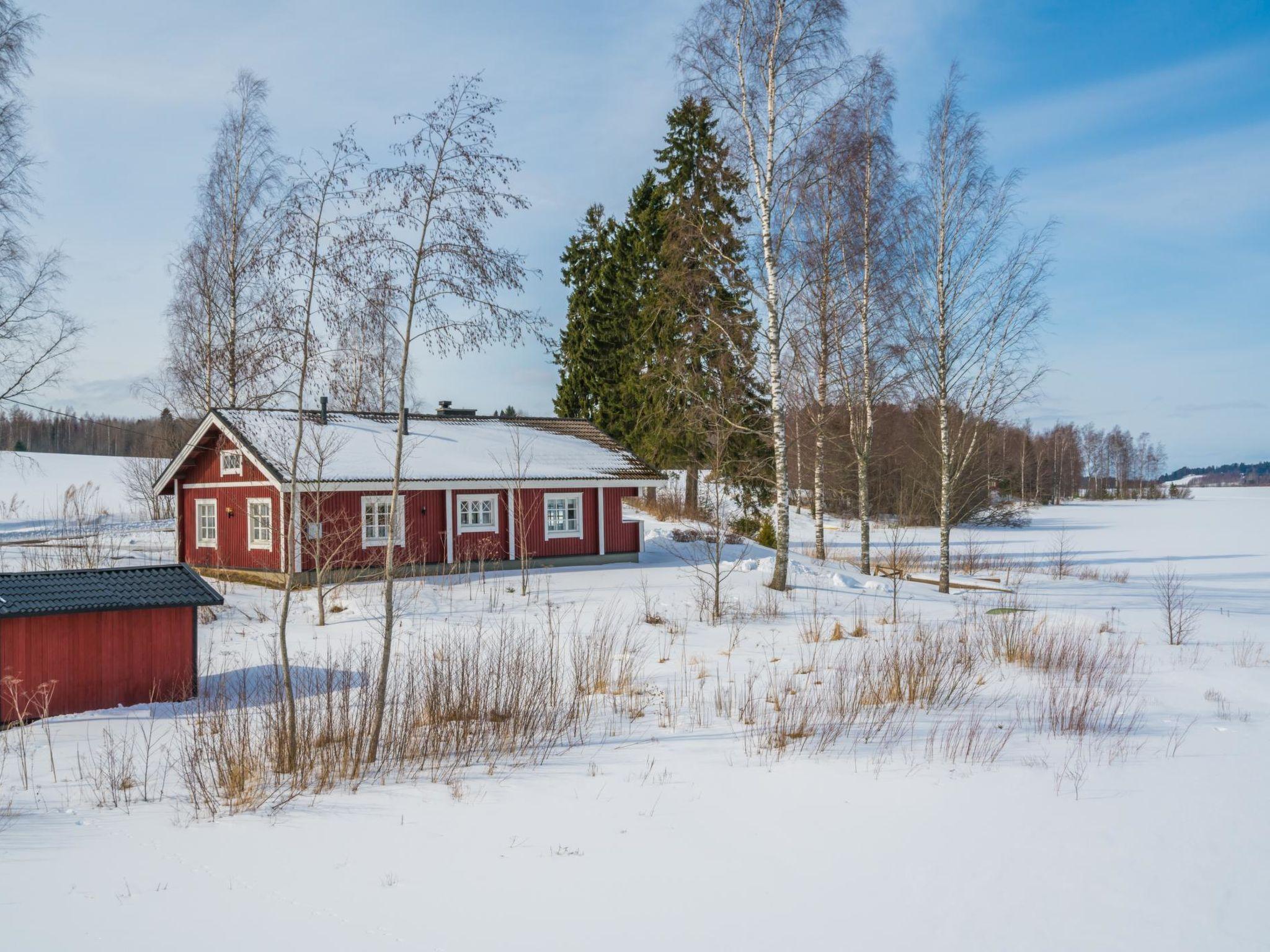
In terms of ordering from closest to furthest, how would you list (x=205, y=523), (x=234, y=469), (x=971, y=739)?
(x=971, y=739), (x=234, y=469), (x=205, y=523)

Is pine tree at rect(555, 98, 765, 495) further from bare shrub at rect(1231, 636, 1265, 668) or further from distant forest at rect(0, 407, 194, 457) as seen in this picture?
distant forest at rect(0, 407, 194, 457)

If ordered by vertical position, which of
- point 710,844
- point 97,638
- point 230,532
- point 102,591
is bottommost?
point 710,844

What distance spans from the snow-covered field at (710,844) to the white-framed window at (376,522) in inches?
394

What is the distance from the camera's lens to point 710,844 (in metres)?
5.41

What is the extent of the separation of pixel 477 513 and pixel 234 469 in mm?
5776

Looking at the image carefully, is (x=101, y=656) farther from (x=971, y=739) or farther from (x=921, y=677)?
(x=971, y=739)

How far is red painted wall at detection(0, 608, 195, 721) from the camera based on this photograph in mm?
9203

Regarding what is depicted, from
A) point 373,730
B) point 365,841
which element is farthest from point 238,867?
point 373,730

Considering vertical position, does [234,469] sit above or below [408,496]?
above

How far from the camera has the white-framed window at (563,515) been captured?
22.0 meters

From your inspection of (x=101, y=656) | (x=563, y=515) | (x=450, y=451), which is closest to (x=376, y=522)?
(x=450, y=451)

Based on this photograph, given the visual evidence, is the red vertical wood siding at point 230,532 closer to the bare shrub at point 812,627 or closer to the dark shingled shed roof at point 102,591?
the dark shingled shed roof at point 102,591

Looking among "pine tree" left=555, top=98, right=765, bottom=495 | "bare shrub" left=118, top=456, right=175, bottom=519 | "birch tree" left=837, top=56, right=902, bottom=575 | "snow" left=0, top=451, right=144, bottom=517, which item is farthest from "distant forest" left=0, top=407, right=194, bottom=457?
"birch tree" left=837, top=56, right=902, bottom=575

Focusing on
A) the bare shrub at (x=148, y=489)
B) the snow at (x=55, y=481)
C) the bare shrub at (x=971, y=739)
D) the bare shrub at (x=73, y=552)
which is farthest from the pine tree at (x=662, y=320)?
the snow at (x=55, y=481)
